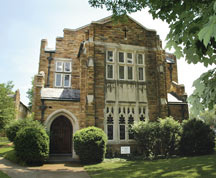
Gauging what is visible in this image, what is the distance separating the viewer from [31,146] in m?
11.0

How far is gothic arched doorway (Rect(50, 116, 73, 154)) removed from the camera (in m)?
14.5

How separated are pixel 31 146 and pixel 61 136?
380 centimetres

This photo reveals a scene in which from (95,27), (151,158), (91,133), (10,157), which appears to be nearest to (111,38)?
(95,27)

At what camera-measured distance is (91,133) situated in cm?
1144

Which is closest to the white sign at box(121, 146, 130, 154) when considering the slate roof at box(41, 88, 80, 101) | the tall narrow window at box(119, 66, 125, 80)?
the slate roof at box(41, 88, 80, 101)

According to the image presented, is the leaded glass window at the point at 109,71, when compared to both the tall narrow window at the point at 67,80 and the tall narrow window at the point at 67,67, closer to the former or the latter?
the tall narrow window at the point at 67,80

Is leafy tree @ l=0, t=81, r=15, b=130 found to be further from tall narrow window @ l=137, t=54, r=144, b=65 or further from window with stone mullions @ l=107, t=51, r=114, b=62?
tall narrow window @ l=137, t=54, r=144, b=65

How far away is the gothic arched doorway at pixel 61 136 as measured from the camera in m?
14.5

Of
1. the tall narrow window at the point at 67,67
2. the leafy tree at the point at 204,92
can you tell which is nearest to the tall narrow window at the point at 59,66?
the tall narrow window at the point at 67,67

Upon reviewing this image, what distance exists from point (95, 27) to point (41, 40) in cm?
743

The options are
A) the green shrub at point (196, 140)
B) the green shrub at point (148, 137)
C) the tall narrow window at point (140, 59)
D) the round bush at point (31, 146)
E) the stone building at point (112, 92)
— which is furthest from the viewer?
the tall narrow window at point (140, 59)

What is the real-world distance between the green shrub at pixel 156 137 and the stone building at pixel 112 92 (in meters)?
1.41

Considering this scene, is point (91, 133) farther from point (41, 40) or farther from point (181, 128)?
point (41, 40)

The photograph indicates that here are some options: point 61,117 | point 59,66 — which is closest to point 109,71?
point 61,117
